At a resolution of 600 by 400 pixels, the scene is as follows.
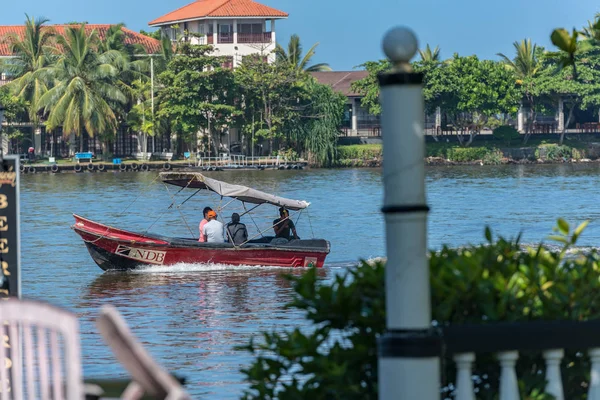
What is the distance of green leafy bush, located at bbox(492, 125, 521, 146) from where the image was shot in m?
88.3

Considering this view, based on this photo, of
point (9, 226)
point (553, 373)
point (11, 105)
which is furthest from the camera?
point (11, 105)

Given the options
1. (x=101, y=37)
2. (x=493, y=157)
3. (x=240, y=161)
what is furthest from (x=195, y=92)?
(x=493, y=157)

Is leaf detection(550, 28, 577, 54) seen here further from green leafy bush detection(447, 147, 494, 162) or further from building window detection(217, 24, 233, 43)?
building window detection(217, 24, 233, 43)

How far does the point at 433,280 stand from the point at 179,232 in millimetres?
34203

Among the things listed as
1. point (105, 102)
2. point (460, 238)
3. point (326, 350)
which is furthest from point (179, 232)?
point (105, 102)

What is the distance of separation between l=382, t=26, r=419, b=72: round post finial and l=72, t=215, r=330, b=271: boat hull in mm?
18827

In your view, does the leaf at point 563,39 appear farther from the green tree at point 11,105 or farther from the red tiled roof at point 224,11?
the red tiled roof at point 224,11

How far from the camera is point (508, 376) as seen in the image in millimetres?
4020

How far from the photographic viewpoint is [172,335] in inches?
638

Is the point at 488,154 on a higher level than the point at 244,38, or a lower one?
lower

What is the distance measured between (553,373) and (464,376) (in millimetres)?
380

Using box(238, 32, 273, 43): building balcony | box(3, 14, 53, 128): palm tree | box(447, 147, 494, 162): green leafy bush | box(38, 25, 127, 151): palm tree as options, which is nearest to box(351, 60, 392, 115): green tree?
box(447, 147, 494, 162): green leafy bush

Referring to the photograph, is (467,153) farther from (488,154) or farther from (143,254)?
(143,254)

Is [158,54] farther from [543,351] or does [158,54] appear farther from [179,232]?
[543,351]
